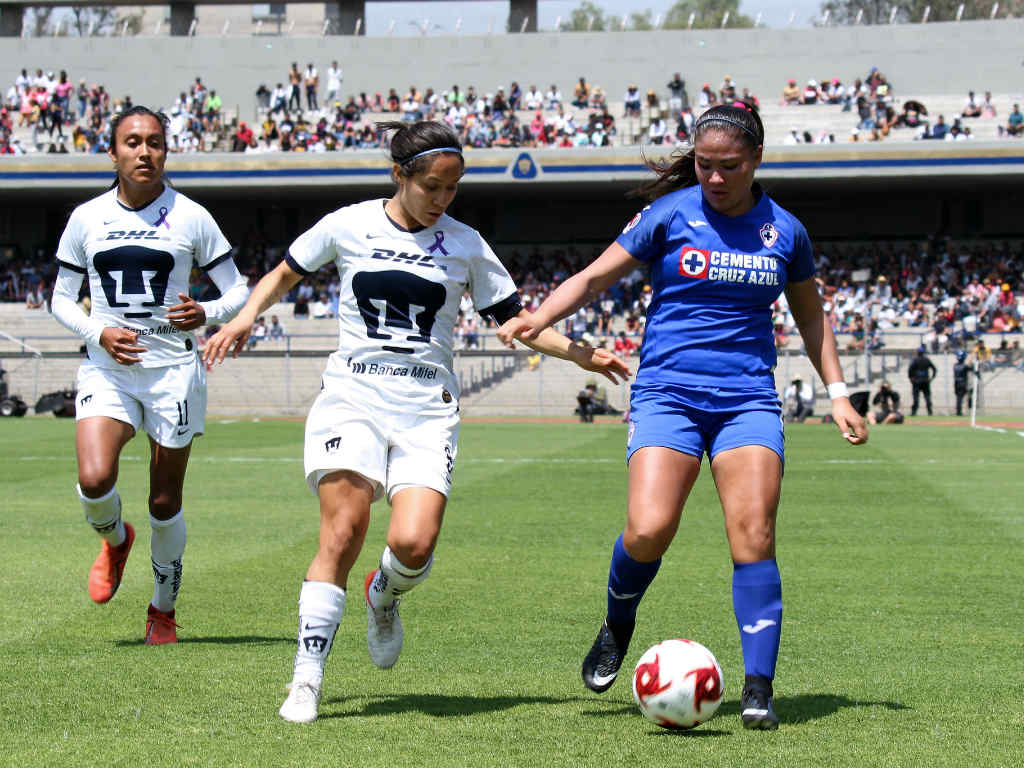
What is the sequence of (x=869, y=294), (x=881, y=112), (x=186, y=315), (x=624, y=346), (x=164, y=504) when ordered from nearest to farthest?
(x=186, y=315), (x=164, y=504), (x=624, y=346), (x=869, y=294), (x=881, y=112)

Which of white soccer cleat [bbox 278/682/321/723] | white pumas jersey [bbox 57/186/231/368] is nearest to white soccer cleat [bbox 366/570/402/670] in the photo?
white soccer cleat [bbox 278/682/321/723]

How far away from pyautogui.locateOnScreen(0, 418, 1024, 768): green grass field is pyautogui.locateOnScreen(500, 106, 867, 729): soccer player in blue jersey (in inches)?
22.4

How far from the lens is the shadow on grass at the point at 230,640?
6.59 meters

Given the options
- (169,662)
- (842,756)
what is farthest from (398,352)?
(842,756)

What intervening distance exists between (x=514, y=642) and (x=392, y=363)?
1919 mm

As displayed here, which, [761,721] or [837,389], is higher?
[837,389]

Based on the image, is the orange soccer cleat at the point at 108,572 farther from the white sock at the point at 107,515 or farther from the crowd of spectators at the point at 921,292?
the crowd of spectators at the point at 921,292

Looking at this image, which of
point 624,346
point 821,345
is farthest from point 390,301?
point 624,346

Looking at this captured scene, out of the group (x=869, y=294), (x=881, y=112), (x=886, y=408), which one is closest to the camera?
(x=886, y=408)

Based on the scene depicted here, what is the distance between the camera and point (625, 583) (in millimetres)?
5469

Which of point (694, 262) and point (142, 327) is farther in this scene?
point (142, 327)

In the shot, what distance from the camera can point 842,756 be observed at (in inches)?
176

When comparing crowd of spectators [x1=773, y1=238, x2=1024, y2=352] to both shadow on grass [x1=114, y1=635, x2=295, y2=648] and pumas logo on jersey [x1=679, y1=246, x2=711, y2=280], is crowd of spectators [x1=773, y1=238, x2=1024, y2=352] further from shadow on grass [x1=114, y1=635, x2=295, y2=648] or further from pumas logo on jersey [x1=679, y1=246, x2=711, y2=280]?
pumas logo on jersey [x1=679, y1=246, x2=711, y2=280]

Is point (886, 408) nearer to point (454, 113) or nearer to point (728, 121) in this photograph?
point (454, 113)
